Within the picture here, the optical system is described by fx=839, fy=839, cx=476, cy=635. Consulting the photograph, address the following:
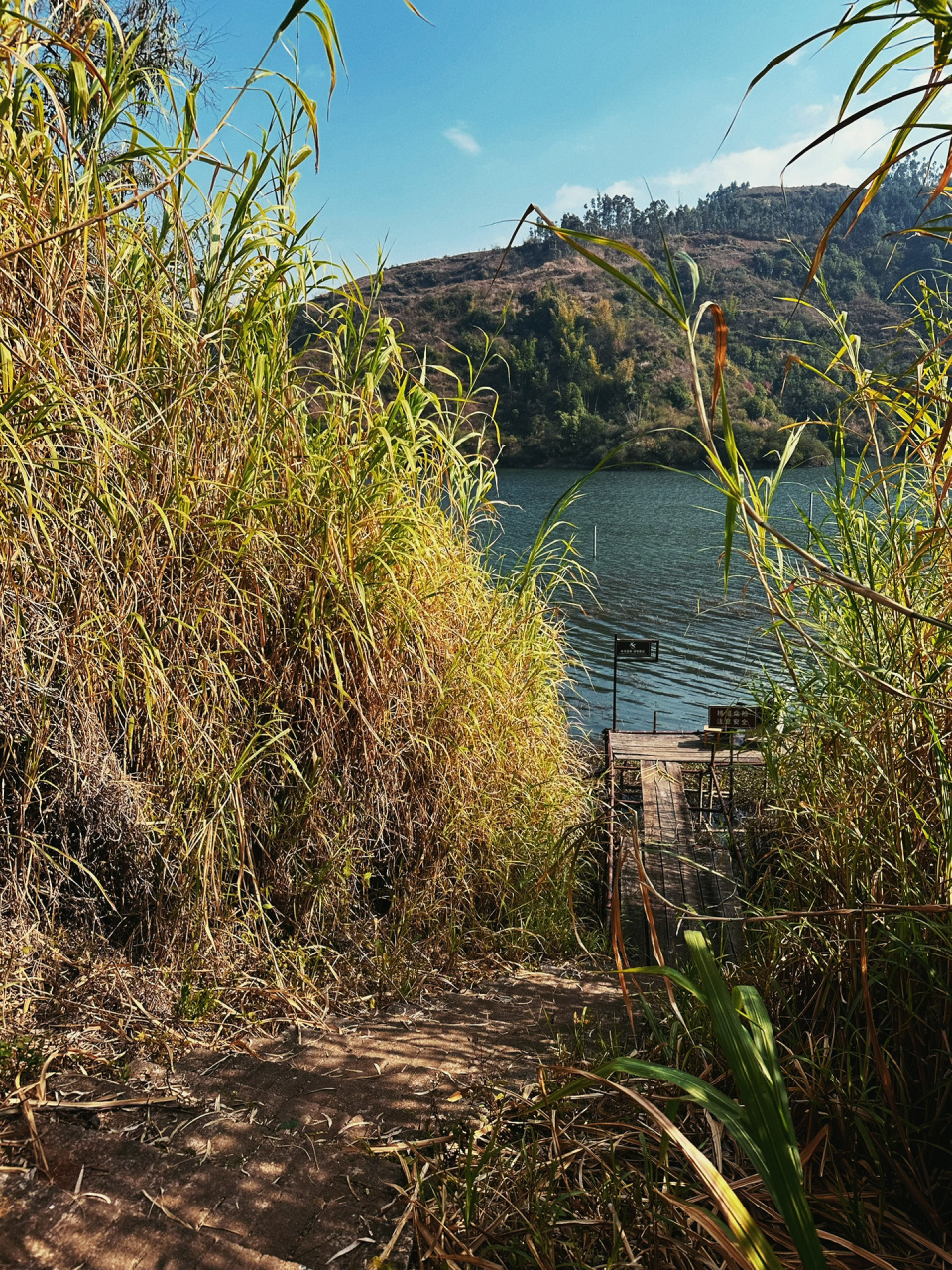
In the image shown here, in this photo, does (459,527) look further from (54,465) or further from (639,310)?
(639,310)

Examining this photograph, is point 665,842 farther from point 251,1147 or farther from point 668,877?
point 251,1147

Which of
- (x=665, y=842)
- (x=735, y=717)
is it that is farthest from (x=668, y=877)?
(x=665, y=842)

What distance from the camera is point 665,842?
4.68 m

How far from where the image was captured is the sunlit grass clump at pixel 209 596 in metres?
2.05

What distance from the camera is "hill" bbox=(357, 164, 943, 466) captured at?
177 feet

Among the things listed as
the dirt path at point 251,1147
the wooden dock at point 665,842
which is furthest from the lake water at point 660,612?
the dirt path at point 251,1147

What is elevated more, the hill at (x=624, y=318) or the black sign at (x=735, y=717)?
the hill at (x=624, y=318)

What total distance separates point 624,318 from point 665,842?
77.5m

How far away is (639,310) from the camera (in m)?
76.2

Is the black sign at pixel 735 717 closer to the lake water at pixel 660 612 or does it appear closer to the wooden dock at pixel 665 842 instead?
the wooden dock at pixel 665 842

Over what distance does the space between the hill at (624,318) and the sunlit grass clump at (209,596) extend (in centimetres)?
4033

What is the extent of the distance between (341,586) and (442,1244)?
1.66 m

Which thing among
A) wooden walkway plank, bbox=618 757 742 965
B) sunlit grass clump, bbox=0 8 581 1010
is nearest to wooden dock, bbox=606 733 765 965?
wooden walkway plank, bbox=618 757 742 965

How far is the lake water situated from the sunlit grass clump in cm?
122
